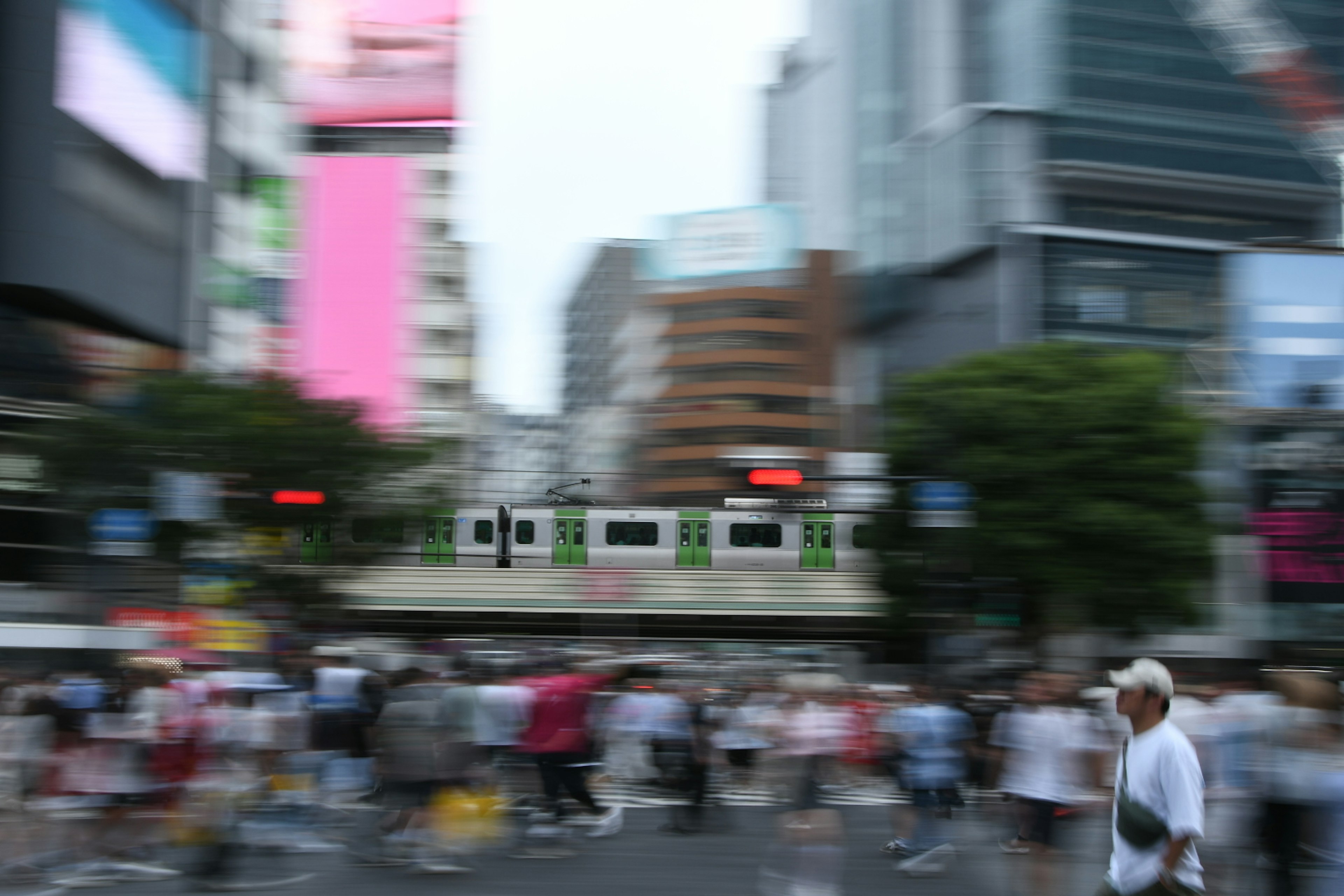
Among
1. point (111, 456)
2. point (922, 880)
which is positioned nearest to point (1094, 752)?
point (922, 880)

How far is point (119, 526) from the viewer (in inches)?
636

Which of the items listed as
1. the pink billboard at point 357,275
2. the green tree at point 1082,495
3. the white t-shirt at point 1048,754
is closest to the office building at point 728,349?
the pink billboard at point 357,275

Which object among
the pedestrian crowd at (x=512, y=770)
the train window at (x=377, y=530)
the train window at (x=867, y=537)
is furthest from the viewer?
the train window at (x=867, y=537)

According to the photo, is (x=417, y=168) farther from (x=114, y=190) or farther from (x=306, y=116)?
(x=114, y=190)

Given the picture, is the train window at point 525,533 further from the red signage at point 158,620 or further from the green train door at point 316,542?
the red signage at point 158,620

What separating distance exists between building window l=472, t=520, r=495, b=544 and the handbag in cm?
3951

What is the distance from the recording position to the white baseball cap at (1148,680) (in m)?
5.00

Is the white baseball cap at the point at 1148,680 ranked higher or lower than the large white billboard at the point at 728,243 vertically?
lower

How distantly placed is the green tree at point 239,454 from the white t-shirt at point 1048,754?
790 inches

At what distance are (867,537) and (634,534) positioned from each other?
841cm

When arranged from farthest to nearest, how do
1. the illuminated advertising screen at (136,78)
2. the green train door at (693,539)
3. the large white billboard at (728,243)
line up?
the large white billboard at (728,243), the green train door at (693,539), the illuminated advertising screen at (136,78)

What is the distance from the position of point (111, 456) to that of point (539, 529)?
21.2m

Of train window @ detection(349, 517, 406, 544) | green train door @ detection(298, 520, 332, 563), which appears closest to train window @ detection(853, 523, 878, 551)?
train window @ detection(349, 517, 406, 544)

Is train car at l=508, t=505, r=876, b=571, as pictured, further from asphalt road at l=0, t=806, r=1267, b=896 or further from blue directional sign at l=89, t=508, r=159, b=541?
asphalt road at l=0, t=806, r=1267, b=896
